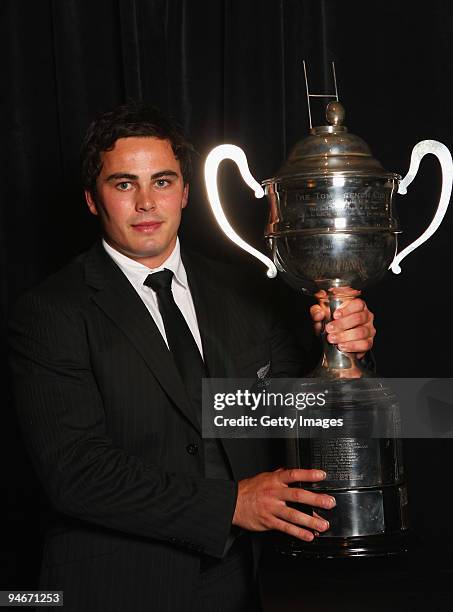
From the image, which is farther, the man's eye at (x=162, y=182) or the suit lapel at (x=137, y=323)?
the man's eye at (x=162, y=182)

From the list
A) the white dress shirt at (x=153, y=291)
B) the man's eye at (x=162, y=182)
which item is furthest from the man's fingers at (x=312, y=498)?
the man's eye at (x=162, y=182)

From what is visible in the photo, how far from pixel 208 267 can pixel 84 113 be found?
56cm

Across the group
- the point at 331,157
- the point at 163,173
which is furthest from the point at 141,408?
the point at 331,157

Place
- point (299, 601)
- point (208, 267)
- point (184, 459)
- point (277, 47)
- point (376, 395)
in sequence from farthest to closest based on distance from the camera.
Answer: point (277, 47) → point (208, 267) → point (184, 459) → point (376, 395) → point (299, 601)

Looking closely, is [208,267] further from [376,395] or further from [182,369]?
[376,395]

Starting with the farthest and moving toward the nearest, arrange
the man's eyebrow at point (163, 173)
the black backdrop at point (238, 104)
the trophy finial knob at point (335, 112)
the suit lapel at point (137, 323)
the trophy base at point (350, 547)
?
the black backdrop at point (238, 104) → the man's eyebrow at point (163, 173) → the suit lapel at point (137, 323) → the trophy finial knob at point (335, 112) → the trophy base at point (350, 547)

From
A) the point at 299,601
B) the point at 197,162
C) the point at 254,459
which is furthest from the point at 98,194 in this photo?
the point at 299,601

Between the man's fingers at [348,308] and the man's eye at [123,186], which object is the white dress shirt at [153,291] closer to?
the man's eye at [123,186]

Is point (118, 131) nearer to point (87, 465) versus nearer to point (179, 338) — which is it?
point (179, 338)

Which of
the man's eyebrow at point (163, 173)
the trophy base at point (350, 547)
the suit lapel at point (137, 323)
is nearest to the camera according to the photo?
the trophy base at point (350, 547)

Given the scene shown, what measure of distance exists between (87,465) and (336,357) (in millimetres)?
484

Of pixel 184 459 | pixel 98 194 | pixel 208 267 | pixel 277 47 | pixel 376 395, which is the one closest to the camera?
pixel 376 395

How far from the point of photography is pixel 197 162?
2.19 metres

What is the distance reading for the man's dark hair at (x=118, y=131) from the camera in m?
1.77
